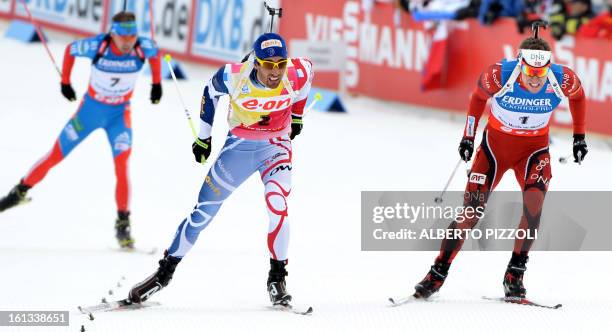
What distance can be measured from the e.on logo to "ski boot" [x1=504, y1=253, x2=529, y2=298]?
182cm

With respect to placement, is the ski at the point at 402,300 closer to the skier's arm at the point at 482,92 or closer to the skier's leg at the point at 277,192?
the skier's leg at the point at 277,192

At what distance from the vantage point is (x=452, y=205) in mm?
10891

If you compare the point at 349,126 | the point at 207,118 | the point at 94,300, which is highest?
the point at 207,118

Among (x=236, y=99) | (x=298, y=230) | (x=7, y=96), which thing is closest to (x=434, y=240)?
(x=298, y=230)

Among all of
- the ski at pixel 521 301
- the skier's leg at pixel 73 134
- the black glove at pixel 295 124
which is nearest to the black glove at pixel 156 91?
the skier's leg at pixel 73 134

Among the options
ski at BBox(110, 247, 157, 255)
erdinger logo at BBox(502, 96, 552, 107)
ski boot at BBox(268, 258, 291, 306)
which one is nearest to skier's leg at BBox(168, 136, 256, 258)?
ski boot at BBox(268, 258, 291, 306)

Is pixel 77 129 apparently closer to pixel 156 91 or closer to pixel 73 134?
pixel 73 134

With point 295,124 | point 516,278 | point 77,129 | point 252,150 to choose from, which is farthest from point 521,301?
point 77,129

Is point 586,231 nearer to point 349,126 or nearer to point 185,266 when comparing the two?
point 185,266

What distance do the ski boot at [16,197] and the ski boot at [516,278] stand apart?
4.22 m

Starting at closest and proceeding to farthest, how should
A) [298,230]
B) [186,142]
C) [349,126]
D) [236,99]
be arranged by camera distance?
[236,99] → [298,230] → [186,142] → [349,126]

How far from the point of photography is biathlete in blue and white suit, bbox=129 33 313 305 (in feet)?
22.7

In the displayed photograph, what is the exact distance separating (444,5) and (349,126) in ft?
6.77

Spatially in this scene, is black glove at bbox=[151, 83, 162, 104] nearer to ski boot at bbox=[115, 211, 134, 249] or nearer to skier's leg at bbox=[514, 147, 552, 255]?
ski boot at bbox=[115, 211, 134, 249]
